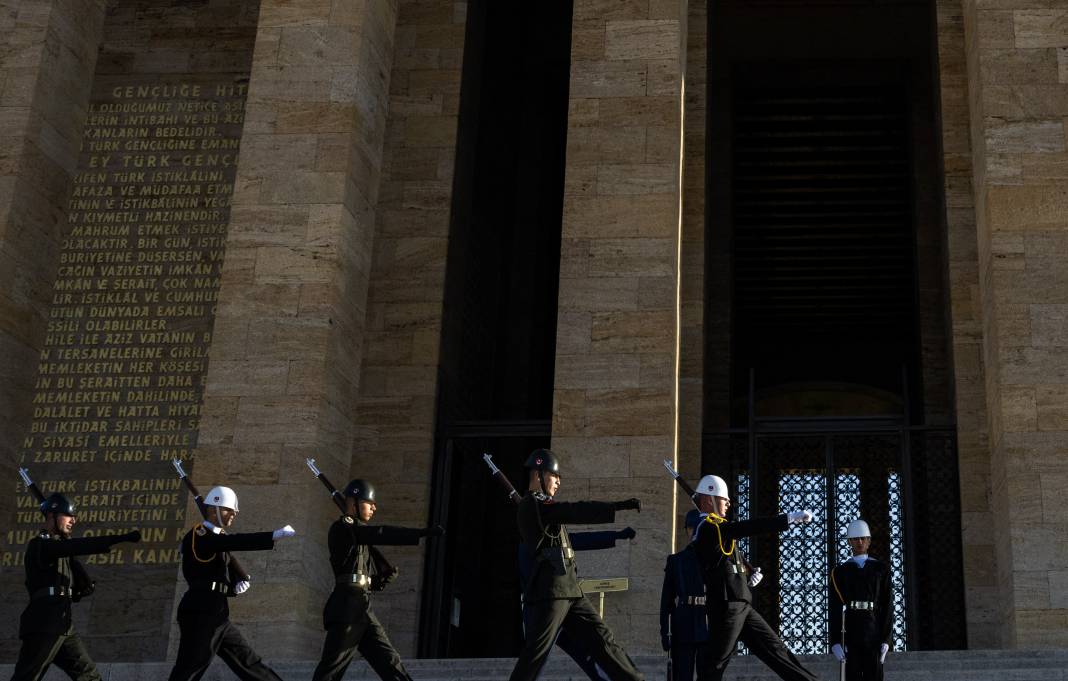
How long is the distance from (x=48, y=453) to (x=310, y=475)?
5037 mm

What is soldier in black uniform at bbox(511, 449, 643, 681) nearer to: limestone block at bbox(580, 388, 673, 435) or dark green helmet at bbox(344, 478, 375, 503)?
dark green helmet at bbox(344, 478, 375, 503)

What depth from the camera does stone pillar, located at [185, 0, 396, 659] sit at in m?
14.4

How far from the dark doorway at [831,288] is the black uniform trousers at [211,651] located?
7.04m

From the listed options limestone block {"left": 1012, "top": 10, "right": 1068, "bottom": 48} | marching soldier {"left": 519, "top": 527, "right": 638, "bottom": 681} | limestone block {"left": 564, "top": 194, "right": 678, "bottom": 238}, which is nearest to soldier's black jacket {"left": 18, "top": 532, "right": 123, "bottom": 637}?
marching soldier {"left": 519, "top": 527, "right": 638, "bottom": 681}

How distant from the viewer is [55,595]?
1158 centimetres

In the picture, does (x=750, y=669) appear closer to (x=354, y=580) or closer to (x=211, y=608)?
(x=354, y=580)

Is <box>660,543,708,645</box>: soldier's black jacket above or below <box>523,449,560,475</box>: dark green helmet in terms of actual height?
below

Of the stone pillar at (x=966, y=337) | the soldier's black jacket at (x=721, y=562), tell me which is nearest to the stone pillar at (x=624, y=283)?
the soldier's black jacket at (x=721, y=562)

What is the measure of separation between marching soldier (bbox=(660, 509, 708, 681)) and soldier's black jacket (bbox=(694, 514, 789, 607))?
0.21 ft

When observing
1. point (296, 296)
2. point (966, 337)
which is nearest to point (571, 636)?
point (296, 296)

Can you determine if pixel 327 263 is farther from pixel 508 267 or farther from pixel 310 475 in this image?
pixel 508 267

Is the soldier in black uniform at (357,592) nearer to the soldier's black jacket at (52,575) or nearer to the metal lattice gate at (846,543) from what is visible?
the soldier's black jacket at (52,575)

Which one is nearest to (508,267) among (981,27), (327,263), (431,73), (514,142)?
(514,142)

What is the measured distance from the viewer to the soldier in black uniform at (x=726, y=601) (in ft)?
36.3
